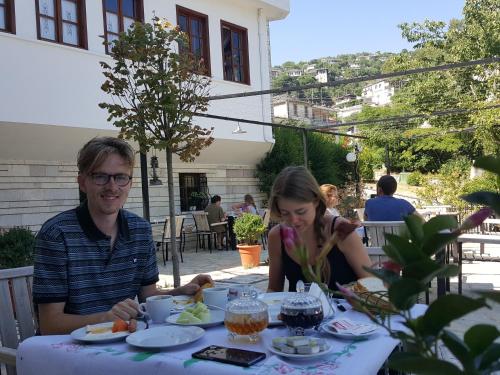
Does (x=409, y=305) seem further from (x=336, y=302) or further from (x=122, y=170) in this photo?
(x=122, y=170)

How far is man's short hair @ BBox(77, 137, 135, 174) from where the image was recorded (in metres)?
2.45

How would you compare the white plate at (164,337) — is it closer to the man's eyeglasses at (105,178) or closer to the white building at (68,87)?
the man's eyeglasses at (105,178)

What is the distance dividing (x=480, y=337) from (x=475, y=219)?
140mm

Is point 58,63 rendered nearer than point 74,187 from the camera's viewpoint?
Yes

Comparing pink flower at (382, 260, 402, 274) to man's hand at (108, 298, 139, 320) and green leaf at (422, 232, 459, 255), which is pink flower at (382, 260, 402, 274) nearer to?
green leaf at (422, 232, 459, 255)

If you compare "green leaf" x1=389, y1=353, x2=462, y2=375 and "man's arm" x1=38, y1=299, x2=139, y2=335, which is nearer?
"green leaf" x1=389, y1=353, x2=462, y2=375

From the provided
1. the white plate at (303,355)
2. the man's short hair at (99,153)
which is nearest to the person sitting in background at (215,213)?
the man's short hair at (99,153)

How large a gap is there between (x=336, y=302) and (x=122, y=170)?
3.93 ft

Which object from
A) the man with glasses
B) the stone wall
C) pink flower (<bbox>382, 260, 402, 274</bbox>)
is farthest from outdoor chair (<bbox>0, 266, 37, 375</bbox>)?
the stone wall

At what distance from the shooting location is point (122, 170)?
2.51 meters

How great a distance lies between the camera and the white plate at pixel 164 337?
5.79 feet

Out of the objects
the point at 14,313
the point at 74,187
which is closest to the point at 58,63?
the point at 74,187

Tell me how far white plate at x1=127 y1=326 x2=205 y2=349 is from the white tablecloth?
0.8 inches

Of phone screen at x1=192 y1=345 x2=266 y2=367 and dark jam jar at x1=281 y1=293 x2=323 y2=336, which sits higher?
dark jam jar at x1=281 y1=293 x2=323 y2=336
